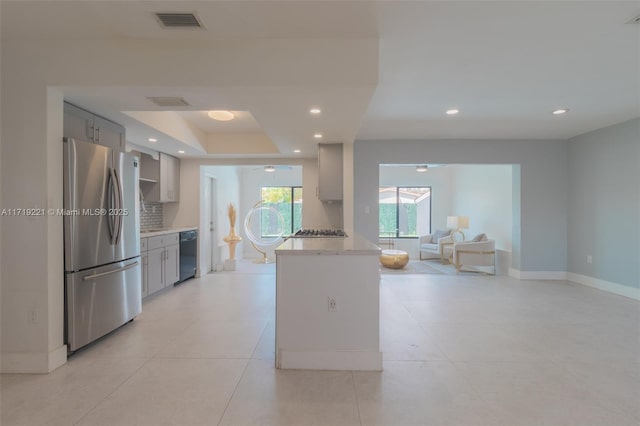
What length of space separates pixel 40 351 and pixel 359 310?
241 cm

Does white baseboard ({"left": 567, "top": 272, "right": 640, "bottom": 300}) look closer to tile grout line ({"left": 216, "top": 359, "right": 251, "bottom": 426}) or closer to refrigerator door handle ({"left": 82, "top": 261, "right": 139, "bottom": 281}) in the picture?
tile grout line ({"left": 216, "top": 359, "right": 251, "bottom": 426})

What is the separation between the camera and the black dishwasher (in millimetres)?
5066

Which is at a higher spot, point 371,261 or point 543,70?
point 543,70

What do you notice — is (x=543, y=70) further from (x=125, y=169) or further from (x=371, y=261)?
(x=125, y=169)

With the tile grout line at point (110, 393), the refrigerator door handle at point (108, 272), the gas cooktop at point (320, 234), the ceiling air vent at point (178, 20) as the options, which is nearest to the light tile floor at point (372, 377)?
the tile grout line at point (110, 393)

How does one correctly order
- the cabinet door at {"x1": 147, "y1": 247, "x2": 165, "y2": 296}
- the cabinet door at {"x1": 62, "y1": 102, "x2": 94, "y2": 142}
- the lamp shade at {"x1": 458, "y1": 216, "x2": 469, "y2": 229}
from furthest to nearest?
the lamp shade at {"x1": 458, "y1": 216, "x2": 469, "y2": 229} → the cabinet door at {"x1": 147, "y1": 247, "x2": 165, "y2": 296} → the cabinet door at {"x1": 62, "y1": 102, "x2": 94, "y2": 142}

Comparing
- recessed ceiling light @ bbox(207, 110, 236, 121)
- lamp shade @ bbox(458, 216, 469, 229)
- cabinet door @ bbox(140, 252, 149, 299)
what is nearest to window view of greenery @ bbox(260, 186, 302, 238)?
lamp shade @ bbox(458, 216, 469, 229)

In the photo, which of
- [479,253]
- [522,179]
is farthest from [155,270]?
[522,179]

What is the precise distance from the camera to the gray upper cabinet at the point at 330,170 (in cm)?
445

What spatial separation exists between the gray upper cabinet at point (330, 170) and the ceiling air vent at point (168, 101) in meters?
2.14

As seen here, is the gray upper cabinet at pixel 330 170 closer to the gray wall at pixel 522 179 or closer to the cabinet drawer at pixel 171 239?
the gray wall at pixel 522 179

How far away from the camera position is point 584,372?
2279mm

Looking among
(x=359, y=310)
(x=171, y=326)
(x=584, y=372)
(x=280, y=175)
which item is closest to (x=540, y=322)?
(x=584, y=372)

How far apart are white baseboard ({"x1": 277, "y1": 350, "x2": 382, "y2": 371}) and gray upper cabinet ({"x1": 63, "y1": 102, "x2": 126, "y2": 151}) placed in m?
2.65
